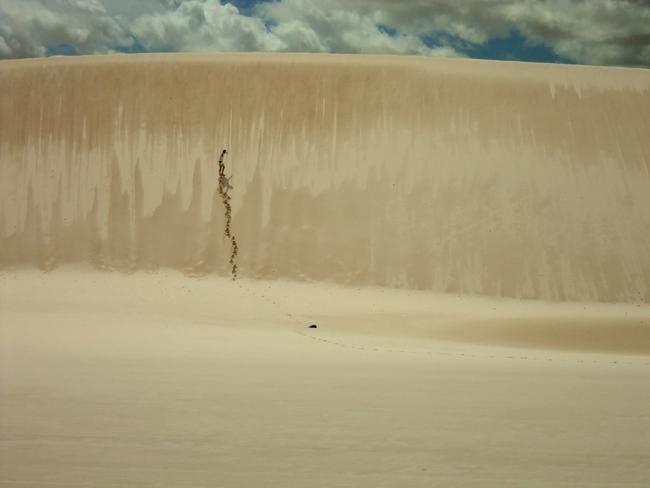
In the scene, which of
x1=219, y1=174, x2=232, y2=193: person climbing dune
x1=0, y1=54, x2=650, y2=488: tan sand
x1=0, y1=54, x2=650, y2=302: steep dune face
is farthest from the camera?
x1=219, y1=174, x2=232, y2=193: person climbing dune

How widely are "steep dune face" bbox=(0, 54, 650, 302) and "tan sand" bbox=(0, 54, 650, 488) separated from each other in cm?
8

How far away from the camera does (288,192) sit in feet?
75.2

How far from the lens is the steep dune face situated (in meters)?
21.2

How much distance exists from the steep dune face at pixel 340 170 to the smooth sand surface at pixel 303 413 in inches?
423

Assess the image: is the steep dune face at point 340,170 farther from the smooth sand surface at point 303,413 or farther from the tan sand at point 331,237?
the smooth sand surface at point 303,413

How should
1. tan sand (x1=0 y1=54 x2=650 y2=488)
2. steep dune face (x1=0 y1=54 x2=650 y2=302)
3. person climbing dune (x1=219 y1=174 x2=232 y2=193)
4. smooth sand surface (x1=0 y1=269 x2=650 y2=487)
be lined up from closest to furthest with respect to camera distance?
smooth sand surface (x1=0 y1=269 x2=650 y2=487)
tan sand (x1=0 y1=54 x2=650 y2=488)
steep dune face (x1=0 y1=54 x2=650 y2=302)
person climbing dune (x1=219 y1=174 x2=232 y2=193)

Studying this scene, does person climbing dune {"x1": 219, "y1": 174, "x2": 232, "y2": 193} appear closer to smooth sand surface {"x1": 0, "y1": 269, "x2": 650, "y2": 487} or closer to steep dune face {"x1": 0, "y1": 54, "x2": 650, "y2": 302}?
steep dune face {"x1": 0, "y1": 54, "x2": 650, "y2": 302}

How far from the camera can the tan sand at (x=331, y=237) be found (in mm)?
6219

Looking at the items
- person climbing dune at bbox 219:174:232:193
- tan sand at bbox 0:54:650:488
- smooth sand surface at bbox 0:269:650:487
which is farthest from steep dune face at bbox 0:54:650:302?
smooth sand surface at bbox 0:269:650:487

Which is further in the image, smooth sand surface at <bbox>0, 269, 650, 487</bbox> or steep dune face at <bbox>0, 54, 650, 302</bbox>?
steep dune face at <bbox>0, 54, 650, 302</bbox>

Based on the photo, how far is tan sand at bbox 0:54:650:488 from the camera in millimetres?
6219

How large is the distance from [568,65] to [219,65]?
13.6 meters

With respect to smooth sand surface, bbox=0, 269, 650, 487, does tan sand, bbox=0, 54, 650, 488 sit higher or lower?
higher

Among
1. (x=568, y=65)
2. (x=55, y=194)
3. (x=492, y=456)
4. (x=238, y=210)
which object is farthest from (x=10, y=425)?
(x=568, y=65)
